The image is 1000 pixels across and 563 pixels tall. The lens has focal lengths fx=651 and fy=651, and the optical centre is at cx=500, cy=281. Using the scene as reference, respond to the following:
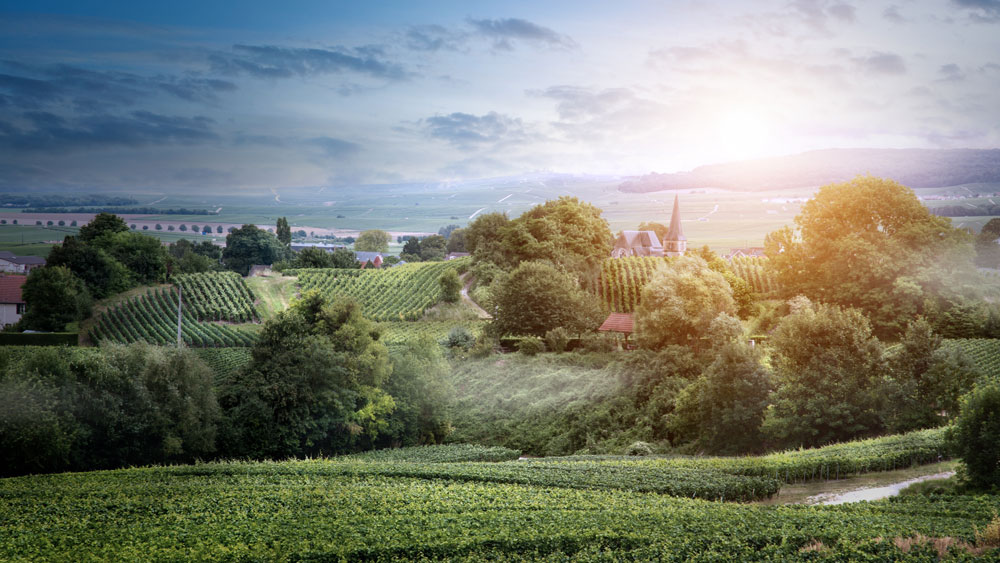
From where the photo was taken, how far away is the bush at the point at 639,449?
2431 cm

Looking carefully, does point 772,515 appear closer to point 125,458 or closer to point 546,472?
point 546,472

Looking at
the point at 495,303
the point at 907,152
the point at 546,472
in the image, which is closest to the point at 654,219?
the point at 907,152

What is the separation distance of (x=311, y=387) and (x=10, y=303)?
2625 centimetres

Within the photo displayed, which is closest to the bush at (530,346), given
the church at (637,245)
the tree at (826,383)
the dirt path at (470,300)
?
the dirt path at (470,300)

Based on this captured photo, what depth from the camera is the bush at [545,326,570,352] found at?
3847 centimetres

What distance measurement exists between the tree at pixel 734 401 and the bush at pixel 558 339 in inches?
584

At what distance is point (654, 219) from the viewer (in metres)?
81.6

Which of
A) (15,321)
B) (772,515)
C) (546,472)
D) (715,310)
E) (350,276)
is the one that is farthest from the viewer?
(350,276)

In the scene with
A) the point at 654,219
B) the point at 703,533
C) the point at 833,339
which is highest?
the point at 654,219

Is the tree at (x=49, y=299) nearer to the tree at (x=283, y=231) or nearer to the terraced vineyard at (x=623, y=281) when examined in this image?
the terraced vineyard at (x=623, y=281)

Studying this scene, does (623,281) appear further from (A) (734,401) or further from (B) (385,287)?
(A) (734,401)

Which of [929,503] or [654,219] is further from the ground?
[654,219]

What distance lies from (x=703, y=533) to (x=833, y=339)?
13.0 m

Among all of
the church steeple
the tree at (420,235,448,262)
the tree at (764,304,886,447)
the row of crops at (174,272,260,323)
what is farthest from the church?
the tree at (764,304,886,447)
